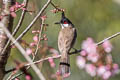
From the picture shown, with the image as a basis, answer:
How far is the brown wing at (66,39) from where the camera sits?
4.48 meters

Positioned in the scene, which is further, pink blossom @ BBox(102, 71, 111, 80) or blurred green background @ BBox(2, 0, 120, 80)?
blurred green background @ BBox(2, 0, 120, 80)

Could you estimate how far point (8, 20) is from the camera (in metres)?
2.96

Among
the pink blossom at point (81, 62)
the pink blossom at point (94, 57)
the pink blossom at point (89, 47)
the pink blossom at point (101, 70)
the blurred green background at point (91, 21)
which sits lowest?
the blurred green background at point (91, 21)

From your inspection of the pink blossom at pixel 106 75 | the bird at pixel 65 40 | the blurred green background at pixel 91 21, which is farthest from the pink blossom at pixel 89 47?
the blurred green background at pixel 91 21

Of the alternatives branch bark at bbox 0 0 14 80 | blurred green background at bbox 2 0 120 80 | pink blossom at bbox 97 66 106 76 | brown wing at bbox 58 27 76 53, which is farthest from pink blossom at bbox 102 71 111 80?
blurred green background at bbox 2 0 120 80

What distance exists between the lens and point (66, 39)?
464 cm

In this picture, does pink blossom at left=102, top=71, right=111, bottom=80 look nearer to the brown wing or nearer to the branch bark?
the branch bark

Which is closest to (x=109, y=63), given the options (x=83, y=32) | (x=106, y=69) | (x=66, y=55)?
(x=106, y=69)

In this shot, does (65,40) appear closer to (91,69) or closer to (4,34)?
(4,34)

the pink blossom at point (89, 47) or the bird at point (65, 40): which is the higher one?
the pink blossom at point (89, 47)

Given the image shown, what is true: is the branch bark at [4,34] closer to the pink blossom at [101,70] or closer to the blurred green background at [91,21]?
the pink blossom at [101,70]

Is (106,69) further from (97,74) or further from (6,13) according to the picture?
(6,13)

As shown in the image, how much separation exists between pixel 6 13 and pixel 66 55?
149cm

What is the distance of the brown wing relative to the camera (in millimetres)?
4480
